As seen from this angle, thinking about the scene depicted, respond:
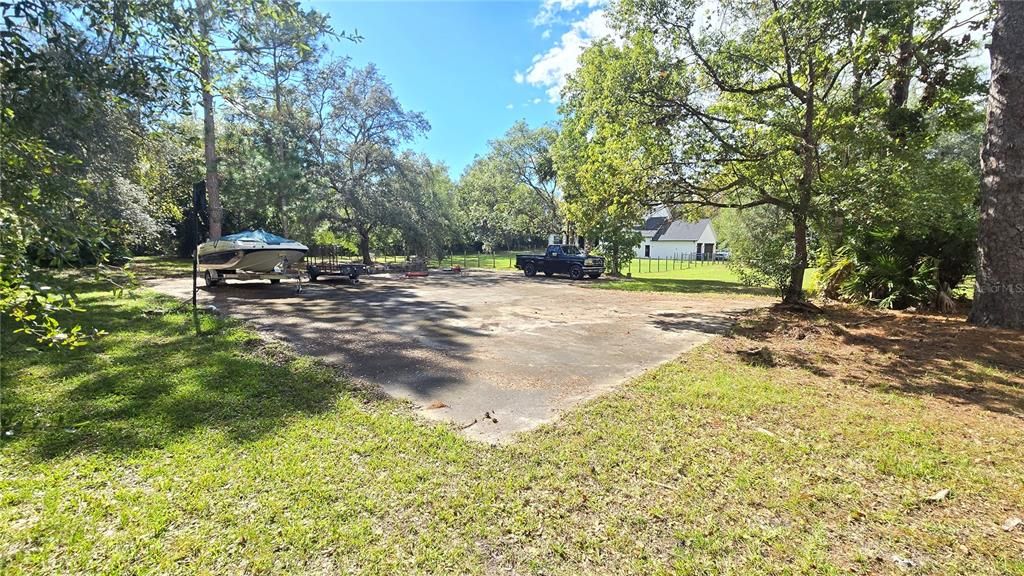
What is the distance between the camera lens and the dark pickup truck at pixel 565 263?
19.7 m

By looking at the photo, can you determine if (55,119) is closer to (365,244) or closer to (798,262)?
(798,262)

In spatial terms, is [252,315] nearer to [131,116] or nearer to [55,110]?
[131,116]

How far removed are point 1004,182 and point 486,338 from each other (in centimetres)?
823

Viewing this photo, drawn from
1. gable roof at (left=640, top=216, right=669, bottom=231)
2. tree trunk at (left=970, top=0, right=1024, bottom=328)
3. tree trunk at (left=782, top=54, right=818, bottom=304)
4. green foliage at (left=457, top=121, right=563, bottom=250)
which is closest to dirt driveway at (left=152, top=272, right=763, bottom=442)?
tree trunk at (left=782, top=54, right=818, bottom=304)

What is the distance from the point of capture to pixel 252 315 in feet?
27.7

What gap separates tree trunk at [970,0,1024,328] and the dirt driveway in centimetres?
382

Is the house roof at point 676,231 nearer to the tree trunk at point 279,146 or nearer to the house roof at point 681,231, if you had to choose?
the house roof at point 681,231

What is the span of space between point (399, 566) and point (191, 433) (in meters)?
2.32

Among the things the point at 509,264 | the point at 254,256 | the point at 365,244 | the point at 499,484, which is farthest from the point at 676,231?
the point at 499,484

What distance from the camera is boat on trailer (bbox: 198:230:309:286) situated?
11.4 m

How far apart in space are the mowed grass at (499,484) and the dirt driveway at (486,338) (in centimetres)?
52

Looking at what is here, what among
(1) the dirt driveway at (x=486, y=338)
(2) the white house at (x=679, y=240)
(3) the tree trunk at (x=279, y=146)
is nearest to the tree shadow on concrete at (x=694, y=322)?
(1) the dirt driveway at (x=486, y=338)

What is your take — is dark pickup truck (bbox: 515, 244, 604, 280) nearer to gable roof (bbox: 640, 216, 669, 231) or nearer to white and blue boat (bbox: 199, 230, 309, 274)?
white and blue boat (bbox: 199, 230, 309, 274)

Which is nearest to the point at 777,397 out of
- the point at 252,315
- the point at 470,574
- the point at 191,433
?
the point at 470,574
